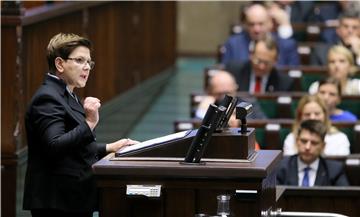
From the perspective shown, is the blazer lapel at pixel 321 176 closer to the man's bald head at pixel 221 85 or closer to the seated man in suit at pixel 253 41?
the man's bald head at pixel 221 85

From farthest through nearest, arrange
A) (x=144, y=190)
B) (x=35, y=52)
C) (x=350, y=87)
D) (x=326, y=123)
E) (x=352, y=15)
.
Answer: (x=352, y=15) < (x=350, y=87) < (x=326, y=123) < (x=35, y=52) < (x=144, y=190)

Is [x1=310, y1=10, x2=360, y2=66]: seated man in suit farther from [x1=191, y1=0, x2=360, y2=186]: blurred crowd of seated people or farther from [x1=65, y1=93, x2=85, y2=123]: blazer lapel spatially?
[x1=65, y1=93, x2=85, y2=123]: blazer lapel

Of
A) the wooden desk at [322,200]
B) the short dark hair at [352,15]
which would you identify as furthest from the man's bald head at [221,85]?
the short dark hair at [352,15]

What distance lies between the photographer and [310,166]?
7301 mm

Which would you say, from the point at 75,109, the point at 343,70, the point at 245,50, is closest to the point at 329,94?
the point at 343,70

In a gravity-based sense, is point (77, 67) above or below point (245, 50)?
below

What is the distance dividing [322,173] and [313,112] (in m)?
0.95

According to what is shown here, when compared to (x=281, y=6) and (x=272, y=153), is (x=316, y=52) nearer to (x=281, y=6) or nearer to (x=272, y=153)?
(x=281, y=6)

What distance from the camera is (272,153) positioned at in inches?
182

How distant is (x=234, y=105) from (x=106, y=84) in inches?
225

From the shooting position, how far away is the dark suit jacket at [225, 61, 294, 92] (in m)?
10.4

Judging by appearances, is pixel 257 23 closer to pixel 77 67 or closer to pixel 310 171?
pixel 310 171

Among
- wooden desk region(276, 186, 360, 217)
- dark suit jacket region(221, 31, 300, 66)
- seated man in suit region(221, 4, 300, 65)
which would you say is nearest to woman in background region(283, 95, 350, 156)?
wooden desk region(276, 186, 360, 217)

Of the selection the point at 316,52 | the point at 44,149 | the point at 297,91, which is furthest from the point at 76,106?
the point at 316,52
